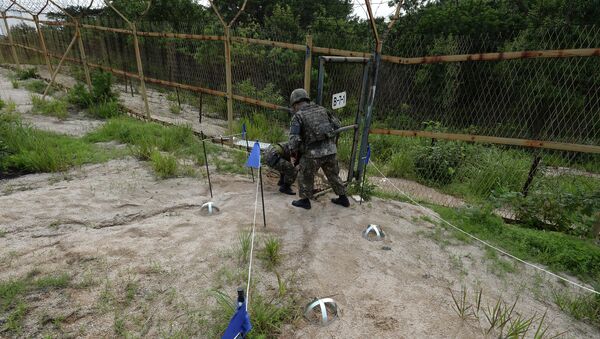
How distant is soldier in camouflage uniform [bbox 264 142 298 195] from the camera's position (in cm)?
395

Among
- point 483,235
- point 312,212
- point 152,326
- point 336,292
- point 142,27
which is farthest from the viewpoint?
point 142,27

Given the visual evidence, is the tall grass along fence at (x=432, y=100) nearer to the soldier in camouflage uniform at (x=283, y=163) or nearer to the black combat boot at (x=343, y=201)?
the black combat boot at (x=343, y=201)

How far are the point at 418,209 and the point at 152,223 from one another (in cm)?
306

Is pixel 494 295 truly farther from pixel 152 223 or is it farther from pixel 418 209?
pixel 152 223

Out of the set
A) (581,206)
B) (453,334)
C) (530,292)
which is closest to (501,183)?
(581,206)

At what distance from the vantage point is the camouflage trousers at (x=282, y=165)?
3.96 metres

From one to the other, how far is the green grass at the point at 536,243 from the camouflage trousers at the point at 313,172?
1322mm

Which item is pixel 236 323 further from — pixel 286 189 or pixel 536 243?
pixel 536 243

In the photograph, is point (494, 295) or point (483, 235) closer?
point (494, 295)

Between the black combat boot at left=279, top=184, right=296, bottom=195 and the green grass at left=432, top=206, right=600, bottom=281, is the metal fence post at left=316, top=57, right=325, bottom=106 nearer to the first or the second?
the black combat boot at left=279, top=184, right=296, bottom=195

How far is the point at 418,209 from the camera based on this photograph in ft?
13.3

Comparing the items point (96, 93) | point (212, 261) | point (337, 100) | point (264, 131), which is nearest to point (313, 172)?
point (337, 100)

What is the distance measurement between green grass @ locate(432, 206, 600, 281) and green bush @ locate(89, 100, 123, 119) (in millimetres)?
6975

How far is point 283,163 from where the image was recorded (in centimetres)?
403
